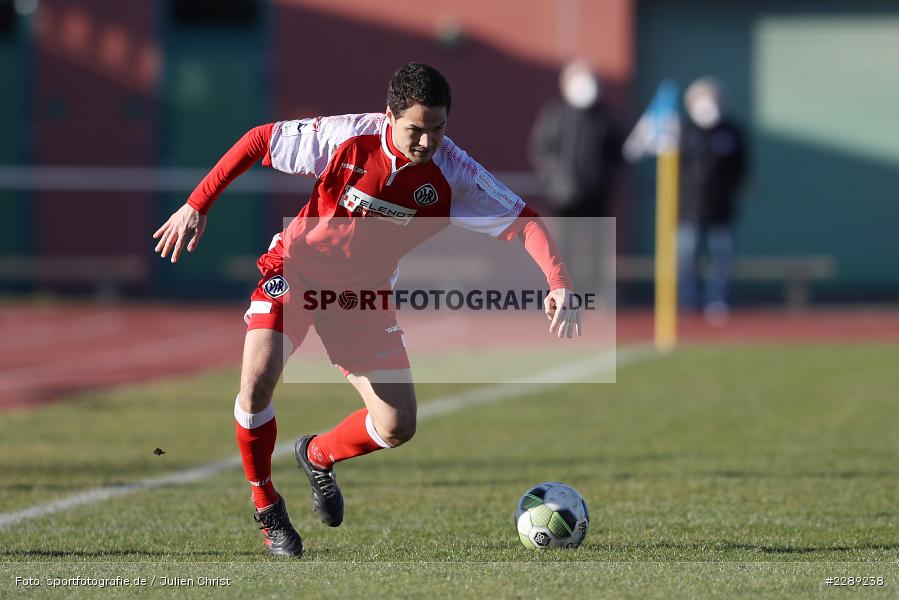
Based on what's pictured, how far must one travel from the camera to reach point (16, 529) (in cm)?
655

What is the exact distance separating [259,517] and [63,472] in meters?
2.87

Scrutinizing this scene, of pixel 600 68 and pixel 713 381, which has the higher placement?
pixel 600 68

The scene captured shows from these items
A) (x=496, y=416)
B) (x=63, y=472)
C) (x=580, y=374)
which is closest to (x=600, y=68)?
(x=580, y=374)

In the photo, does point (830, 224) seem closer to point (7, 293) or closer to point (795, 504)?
point (7, 293)

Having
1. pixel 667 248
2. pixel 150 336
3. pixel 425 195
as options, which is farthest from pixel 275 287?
pixel 150 336

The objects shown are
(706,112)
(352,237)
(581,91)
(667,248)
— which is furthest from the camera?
(706,112)

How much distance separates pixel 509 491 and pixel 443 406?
3.94 m

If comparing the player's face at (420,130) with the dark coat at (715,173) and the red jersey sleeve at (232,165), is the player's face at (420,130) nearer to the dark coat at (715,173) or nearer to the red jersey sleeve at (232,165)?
the red jersey sleeve at (232,165)

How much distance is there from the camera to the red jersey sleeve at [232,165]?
6.08m

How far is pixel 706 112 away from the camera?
58.5 feet

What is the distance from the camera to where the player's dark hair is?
18.7 ft

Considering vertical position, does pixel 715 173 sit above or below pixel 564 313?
above

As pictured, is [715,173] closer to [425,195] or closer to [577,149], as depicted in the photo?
[577,149]

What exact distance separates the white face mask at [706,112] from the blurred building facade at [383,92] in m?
3.46
